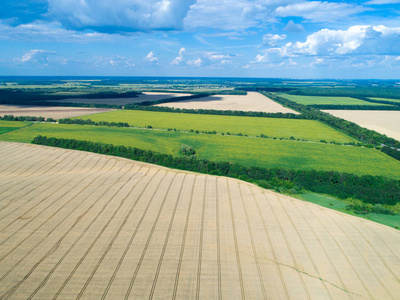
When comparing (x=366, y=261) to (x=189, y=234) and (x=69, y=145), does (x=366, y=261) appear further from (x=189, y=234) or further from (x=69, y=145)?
(x=69, y=145)

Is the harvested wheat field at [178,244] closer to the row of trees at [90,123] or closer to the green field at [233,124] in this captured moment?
the green field at [233,124]

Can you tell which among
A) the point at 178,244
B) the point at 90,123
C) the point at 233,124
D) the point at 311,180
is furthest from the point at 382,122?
the point at 178,244

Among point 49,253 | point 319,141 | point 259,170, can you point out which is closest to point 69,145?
point 259,170

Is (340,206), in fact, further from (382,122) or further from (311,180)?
(382,122)

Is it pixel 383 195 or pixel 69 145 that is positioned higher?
pixel 69 145

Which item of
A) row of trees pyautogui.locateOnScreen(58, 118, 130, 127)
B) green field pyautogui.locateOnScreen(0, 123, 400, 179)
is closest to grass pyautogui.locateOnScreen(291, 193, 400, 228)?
green field pyautogui.locateOnScreen(0, 123, 400, 179)
